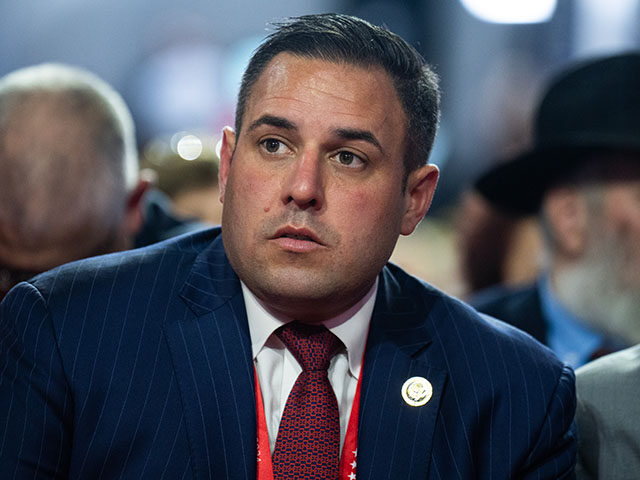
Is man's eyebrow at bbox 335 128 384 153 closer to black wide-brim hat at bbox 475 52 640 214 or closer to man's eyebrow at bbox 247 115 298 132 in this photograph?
man's eyebrow at bbox 247 115 298 132

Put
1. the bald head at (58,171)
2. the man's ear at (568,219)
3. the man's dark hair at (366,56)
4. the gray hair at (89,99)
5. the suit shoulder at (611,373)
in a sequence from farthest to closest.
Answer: the man's ear at (568,219)
the gray hair at (89,99)
the bald head at (58,171)
the suit shoulder at (611,373)
the man's dark hair at (366,56)

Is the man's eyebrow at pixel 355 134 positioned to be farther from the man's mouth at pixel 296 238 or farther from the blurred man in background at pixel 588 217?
→ the blurred man in background at pixel 588 217

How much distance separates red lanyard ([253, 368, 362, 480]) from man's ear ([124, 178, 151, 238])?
3.79ft

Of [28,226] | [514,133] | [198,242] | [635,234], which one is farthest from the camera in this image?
[514,133]

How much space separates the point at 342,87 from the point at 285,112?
132 mm

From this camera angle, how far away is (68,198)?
293 centimetres

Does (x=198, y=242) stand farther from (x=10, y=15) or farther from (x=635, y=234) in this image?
(x=10, y=15)

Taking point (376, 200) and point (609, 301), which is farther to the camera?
point (609, 301)

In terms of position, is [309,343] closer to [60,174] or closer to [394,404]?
[394,404]

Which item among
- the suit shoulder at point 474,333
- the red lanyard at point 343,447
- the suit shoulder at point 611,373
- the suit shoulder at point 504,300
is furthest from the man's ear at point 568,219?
the red lanyard at point 343,447

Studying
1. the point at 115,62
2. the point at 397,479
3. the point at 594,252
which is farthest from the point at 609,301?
the point at 115,62

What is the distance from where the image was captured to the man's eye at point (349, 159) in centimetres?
207

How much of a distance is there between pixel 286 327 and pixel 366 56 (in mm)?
624

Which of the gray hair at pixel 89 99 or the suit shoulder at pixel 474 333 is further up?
the gray hair at pixel 89 99
